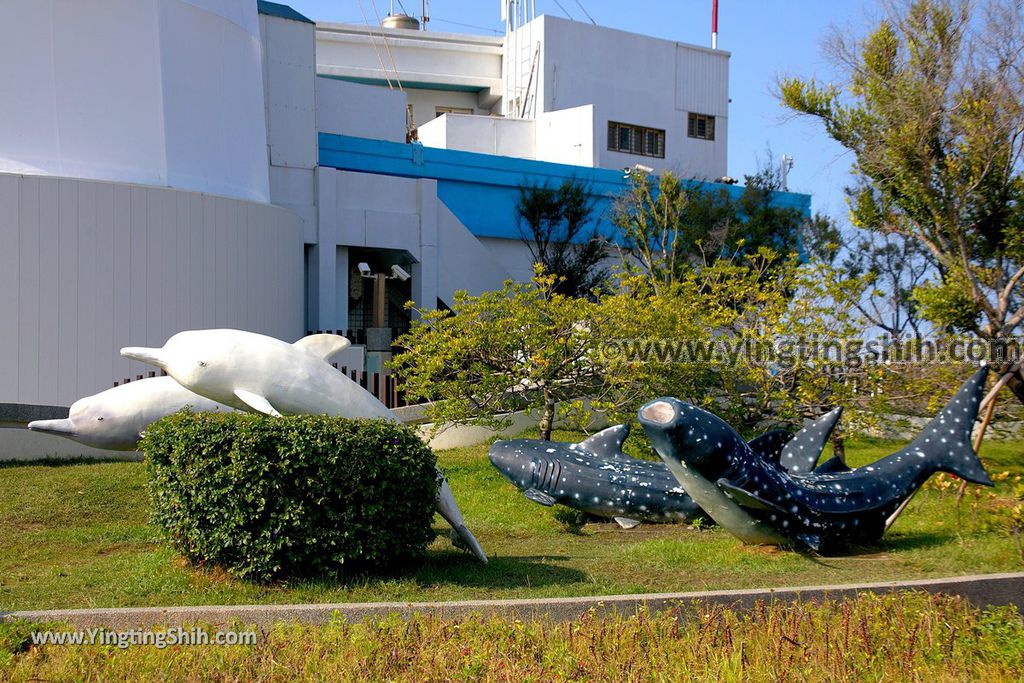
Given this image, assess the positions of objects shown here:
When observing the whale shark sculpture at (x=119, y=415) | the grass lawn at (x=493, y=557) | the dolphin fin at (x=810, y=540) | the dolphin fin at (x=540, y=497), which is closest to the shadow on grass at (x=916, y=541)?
the grass lawn at (x=493, y=557)

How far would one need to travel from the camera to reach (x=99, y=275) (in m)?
16.1

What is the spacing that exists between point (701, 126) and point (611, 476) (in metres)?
26.4

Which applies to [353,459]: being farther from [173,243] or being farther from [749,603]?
[173,243]

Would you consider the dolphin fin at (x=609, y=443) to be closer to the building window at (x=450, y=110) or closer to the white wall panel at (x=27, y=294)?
the white wall panel at (x=27, y=294)

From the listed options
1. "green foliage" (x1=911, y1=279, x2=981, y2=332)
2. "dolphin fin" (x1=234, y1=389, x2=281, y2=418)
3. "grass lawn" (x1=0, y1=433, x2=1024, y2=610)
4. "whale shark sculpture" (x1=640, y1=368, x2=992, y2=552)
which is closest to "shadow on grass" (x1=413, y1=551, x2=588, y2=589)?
"grass lawn" (x1=0, y1=433, x2=1024, y2=610)

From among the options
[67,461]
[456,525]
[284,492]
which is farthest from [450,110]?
[284,492]

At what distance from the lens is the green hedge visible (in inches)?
290

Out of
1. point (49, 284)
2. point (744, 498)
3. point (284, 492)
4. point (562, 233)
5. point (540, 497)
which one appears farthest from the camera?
point (562, 233)

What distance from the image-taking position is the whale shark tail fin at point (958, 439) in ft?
30.7

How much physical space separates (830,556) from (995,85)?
7050 mm

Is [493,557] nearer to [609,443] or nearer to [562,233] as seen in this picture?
[609,443]

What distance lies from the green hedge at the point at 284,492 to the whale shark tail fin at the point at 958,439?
5.10 metres

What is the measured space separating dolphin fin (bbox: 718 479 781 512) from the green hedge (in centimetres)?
266

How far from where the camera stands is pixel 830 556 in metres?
9.14
